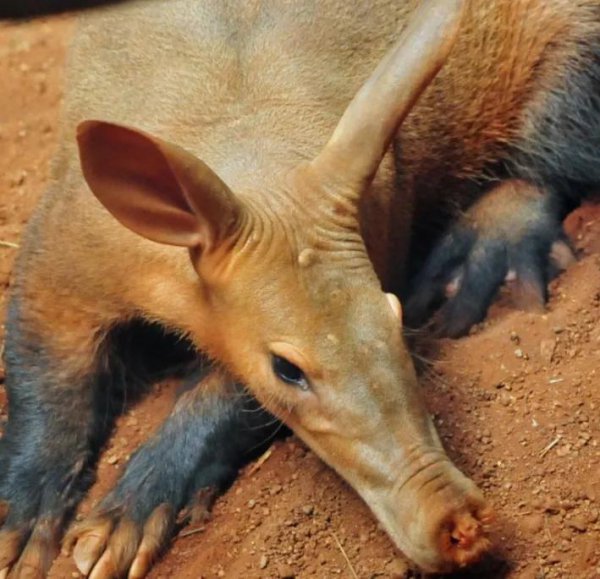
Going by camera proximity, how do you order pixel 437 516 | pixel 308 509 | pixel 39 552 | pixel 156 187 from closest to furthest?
pixel 437 516 → pixel 156 187 → pixel 308 509 → pixel 39 552

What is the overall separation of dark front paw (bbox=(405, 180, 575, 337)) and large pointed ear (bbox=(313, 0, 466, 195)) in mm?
1310

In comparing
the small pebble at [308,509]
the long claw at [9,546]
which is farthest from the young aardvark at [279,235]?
the small pebble at [308,509]

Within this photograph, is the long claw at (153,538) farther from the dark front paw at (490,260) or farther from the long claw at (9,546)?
the dark front paw at (490,260)

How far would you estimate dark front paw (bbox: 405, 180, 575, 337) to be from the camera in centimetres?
515

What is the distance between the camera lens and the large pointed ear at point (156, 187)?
3.59m

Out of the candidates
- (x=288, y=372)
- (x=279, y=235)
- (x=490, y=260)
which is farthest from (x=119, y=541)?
(x=490, y=260)

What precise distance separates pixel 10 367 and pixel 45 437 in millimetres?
267

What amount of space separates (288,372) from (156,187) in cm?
61

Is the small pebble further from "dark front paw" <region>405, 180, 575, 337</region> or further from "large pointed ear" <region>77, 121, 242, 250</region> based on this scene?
"dark front paw" <region>405, 180, 575, 337</region>

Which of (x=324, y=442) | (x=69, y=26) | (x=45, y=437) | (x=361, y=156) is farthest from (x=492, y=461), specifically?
(x=69, y=26)

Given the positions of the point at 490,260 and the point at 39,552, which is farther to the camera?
the point at 490,260

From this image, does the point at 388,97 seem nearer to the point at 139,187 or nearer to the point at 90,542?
the point at 139,187

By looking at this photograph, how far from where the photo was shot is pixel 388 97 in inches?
151

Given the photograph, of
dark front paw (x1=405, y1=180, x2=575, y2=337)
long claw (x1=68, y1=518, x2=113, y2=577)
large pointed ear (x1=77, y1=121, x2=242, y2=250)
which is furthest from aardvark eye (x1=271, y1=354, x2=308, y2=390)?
dark front paw (x1=405, y1=180, x2=575, y2=337)
